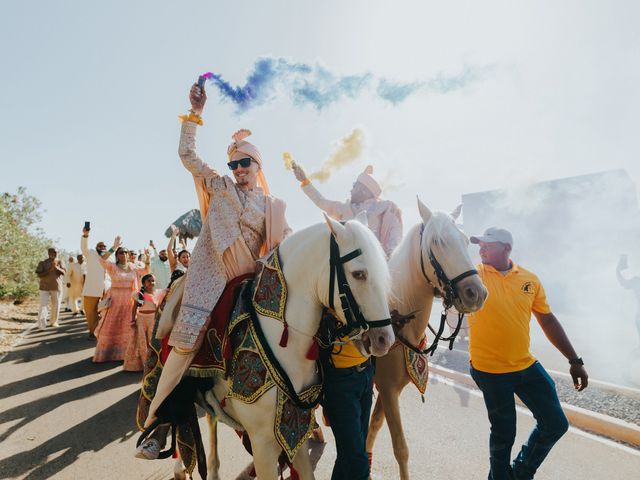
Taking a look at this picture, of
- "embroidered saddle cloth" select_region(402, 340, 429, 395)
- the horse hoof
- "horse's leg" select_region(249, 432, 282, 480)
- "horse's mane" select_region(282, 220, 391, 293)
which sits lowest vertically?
the horse hoof

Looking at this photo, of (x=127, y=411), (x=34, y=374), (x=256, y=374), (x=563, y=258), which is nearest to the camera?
(x=256, y=374)

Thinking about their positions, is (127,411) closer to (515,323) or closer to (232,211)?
(232,211)

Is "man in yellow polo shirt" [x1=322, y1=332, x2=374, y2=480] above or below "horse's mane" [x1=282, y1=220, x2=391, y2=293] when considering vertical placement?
below

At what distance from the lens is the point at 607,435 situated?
13.6 ft

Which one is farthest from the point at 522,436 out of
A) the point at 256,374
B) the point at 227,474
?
the point at 256,374

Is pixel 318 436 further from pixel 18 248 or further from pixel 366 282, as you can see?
pixel 18 248

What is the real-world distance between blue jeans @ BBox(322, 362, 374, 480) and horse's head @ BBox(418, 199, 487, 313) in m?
0.93

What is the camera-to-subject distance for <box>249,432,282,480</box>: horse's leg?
2172 mm

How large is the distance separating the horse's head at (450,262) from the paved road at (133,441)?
2.10 metres

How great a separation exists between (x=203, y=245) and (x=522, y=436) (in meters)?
4.48

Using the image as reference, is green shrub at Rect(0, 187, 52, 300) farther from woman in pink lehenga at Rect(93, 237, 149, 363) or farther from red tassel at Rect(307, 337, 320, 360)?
red tassel at Rect(307, 337, 320, 360)

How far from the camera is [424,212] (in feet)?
9.70

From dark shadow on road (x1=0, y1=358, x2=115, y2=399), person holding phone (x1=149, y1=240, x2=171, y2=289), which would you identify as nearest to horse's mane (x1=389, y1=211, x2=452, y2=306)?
dark shadow on road (x1=0, y1=358, x2=115, y2=399)

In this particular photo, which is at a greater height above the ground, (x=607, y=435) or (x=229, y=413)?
(x=229, y=413)
